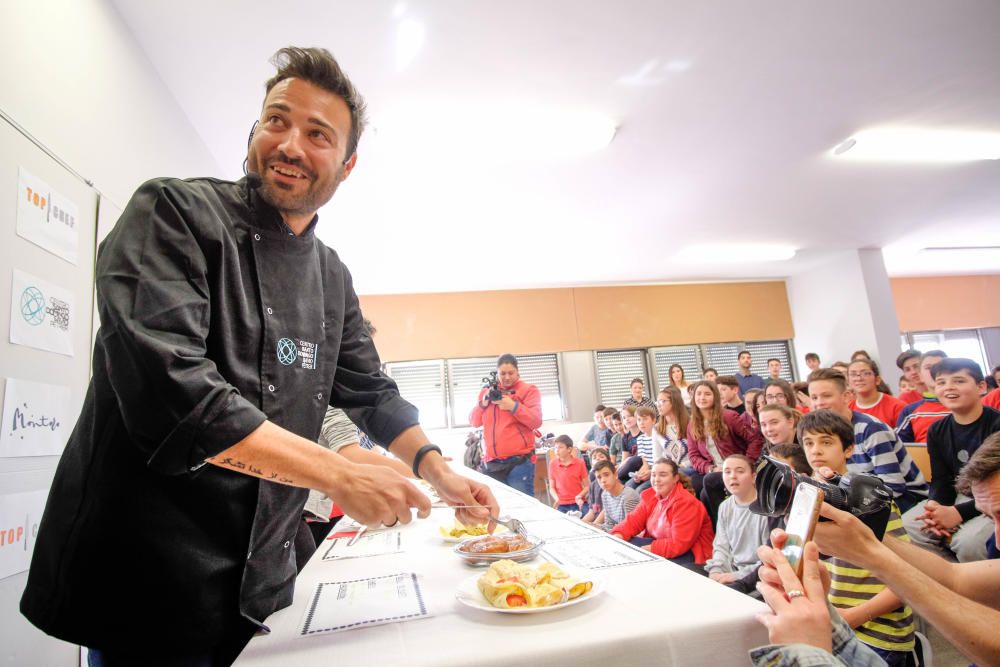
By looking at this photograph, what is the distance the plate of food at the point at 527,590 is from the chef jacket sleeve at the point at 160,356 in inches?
16.9

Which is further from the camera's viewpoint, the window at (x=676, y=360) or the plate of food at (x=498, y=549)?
the window at (x=676, y=360)

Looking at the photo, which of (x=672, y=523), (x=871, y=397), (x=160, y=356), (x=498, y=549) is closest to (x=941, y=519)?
(x=672, y=523)

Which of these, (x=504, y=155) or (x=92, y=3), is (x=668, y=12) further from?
(x=92, y=3)

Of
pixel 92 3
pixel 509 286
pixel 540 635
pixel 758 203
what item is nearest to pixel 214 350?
pixel 540 635

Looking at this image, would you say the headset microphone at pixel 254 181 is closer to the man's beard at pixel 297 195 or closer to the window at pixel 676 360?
the man's beard at pixel 297 195

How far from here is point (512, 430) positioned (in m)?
4.56

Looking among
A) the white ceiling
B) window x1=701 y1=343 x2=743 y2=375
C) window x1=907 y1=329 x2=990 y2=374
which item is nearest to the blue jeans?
the white ceiling

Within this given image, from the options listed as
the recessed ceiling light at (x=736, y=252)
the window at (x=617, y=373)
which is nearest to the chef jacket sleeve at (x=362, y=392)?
the recessed ceiling light at (x=736, y=252)

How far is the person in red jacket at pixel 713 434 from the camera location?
3.70m

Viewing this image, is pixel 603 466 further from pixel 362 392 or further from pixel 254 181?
pixel 254 181

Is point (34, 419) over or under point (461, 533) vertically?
over

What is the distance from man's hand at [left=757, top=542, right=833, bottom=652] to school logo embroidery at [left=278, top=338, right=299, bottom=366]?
79 cm

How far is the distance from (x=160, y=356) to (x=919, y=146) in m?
5.25

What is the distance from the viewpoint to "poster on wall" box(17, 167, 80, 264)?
150cm
